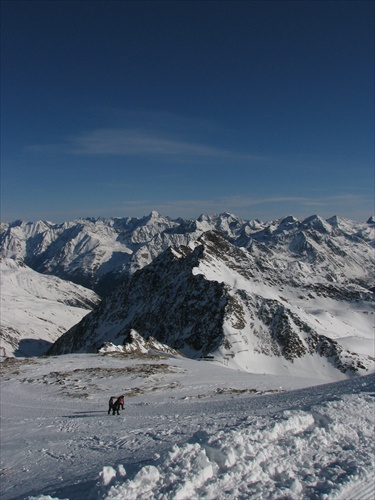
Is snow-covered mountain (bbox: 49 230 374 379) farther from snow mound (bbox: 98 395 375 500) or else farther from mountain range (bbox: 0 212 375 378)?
snow mound (bbox: 98 395 375 500)

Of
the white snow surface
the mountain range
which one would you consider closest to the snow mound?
the white snow surface

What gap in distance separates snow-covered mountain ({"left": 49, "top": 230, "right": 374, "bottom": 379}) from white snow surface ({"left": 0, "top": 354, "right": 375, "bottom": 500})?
45.0 meters

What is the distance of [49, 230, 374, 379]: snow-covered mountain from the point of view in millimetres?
95812

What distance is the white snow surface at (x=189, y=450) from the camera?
33.5 feet

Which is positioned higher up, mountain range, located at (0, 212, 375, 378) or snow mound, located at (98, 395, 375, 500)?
snow mound, located at (98, 395, 375, 500)

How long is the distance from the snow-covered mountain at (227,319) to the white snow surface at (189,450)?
45.0 meters

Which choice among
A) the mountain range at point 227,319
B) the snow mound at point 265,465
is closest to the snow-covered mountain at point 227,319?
the mountain range at point 227,319

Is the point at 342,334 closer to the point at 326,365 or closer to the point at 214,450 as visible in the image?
the point at 326,365

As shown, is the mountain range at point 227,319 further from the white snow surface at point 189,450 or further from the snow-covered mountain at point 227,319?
the white snow surface at point 189,450

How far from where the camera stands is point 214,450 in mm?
11391

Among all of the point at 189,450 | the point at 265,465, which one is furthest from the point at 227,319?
the point at 189,450

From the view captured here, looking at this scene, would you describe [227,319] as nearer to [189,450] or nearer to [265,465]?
[265,465]

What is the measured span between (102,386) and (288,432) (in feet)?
81.6

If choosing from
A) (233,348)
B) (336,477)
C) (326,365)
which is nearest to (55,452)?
(336,477)
